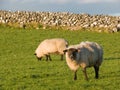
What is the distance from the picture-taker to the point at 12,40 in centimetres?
4272

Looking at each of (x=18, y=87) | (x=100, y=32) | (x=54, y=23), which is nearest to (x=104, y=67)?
(x=18, y=87)

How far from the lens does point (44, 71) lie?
24031mm

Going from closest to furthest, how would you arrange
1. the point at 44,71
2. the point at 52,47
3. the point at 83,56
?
1. the point at 83,56
2. the point at 44,71
3. the point at 52,47

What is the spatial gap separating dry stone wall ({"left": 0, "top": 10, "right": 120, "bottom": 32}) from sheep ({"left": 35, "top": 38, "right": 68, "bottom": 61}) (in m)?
19.8

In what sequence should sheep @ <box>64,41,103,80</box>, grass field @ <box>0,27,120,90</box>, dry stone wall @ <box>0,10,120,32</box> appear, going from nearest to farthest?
1. grass field @ <box>0,27,120,90</box>
2. sheep @ <box>64,41,103,80</box>
3. dry stone wall @ <box>0,10,120,32</box>

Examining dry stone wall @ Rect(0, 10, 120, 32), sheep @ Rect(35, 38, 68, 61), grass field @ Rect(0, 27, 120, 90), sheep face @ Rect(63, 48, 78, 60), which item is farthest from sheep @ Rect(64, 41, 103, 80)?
dry stone wall @ Rect(0, 10, 120, 32)

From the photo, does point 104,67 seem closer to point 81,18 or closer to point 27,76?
point 27,76

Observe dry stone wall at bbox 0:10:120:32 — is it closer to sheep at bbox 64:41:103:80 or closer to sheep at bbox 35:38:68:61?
sheep at bbox 35:38:68:61

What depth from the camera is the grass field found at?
64.7ft

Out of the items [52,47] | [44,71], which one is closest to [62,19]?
[52,47]

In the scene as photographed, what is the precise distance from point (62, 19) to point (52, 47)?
1074 inches

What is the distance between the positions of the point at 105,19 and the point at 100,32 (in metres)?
9.00

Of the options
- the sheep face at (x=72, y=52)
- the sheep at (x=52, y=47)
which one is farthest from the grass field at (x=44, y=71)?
the sheep face at (x=72, y=52)

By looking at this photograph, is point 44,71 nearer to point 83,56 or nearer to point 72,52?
point 83,56
